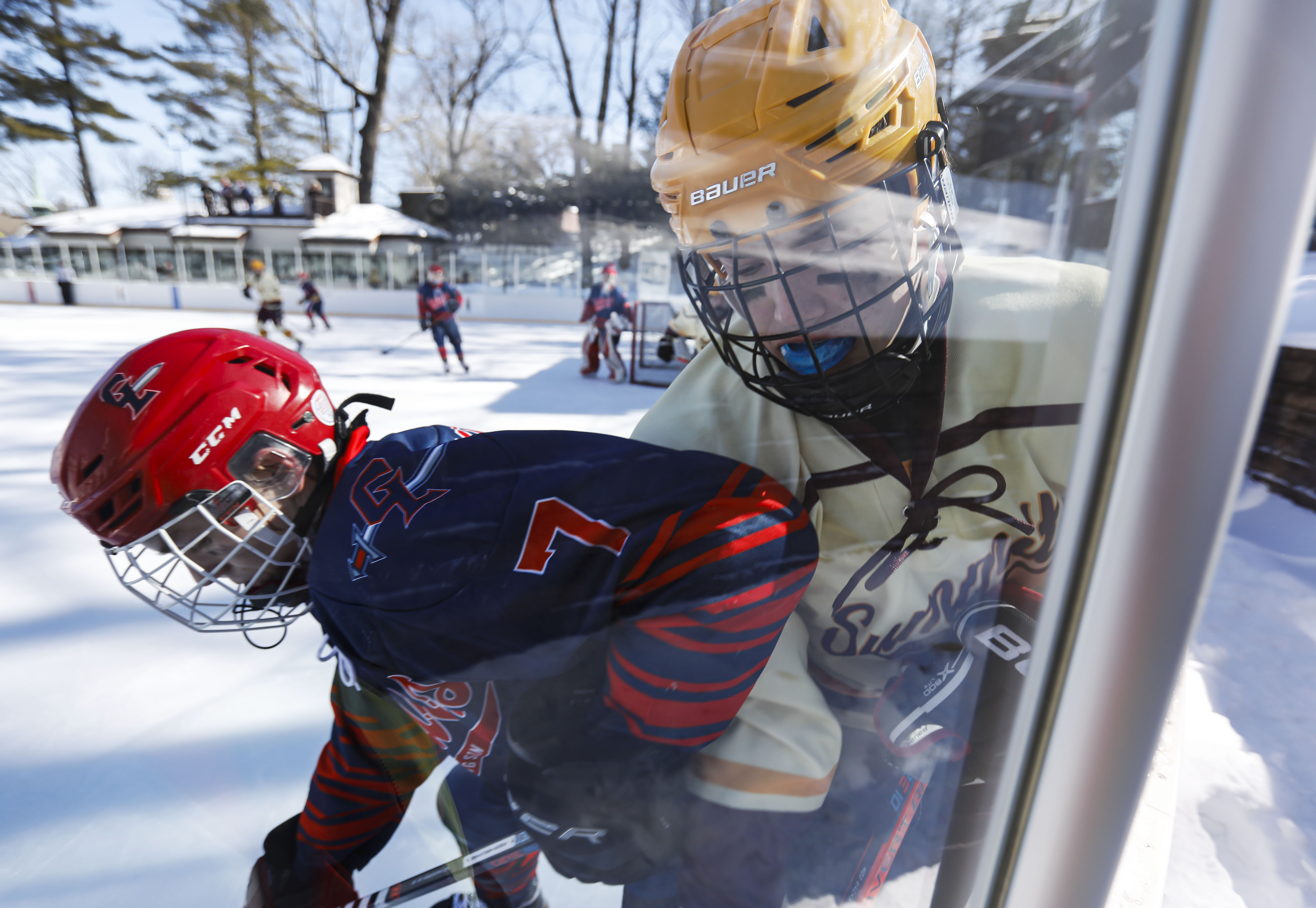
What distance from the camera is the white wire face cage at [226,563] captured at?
0.84 meters

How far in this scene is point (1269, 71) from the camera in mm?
222

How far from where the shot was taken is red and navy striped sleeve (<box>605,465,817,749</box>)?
56 centimetres

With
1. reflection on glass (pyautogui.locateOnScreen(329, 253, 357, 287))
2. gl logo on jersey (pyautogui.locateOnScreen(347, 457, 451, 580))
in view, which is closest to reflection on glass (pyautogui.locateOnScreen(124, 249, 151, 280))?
reflection on glass (pyautogui.locateOnScreen(329, 253, 357, 287))

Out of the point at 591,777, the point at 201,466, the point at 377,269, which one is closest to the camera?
the point at 591,777

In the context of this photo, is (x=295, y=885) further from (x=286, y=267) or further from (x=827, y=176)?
(x=286, y=267)

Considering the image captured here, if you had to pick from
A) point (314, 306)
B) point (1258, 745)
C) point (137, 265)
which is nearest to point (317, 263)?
point (137, 265)

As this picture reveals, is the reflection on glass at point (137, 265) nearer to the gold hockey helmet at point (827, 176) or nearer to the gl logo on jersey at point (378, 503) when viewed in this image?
the gl logo on jersey at point (378, 503)

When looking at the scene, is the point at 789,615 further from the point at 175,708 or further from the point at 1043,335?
the point at 175,708

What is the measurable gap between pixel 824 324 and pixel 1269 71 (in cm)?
42

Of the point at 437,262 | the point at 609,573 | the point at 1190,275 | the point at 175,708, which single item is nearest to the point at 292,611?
the point at 175,708

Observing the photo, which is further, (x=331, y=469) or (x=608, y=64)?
(x=331, y=469)

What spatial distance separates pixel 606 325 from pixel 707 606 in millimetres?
2213

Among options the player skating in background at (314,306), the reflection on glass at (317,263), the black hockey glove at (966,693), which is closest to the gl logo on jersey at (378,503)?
the black hockey glove at (966,693)

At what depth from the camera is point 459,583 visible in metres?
0.60
